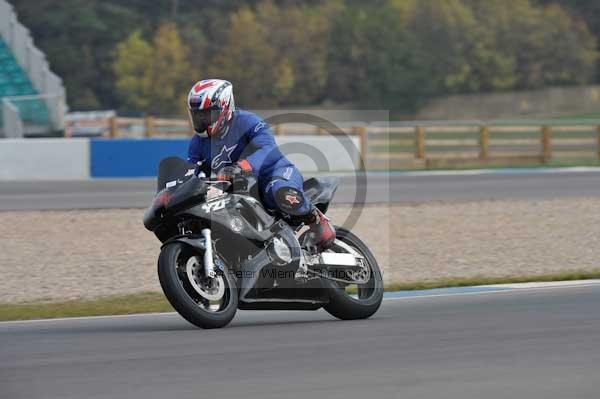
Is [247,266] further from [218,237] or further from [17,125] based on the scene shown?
[17,125]

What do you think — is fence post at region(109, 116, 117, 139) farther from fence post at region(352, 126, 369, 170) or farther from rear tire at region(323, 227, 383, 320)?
rear tire at region(323, 227, 383, 320)

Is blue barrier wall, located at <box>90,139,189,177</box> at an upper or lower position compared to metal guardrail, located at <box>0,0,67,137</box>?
lower

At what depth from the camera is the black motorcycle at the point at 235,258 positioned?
746 cm

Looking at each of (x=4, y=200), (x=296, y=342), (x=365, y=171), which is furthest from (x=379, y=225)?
(x=365, y=171)

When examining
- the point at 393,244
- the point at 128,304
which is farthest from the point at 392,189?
the point at 128,304

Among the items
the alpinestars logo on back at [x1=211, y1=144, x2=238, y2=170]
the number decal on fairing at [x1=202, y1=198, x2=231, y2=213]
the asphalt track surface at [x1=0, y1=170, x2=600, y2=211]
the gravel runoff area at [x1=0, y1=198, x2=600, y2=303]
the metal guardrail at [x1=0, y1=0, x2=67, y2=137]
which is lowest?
the asphalt track surface at [x1=0, y1=170, x2=600, y2=211]

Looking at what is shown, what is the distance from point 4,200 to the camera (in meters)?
20.2

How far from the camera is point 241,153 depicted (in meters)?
8.09

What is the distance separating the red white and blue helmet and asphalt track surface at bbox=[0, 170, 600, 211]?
10.9 metres

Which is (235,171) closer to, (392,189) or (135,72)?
(392,189)

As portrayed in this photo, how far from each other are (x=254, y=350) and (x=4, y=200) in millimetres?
14222

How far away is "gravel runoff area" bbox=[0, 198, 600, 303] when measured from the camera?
→ 1155 cm

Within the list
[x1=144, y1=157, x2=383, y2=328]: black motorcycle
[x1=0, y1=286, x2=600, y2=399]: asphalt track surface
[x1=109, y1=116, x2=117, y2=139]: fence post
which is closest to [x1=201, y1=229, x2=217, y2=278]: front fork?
[x1=144, y1=157, x2=383, y2=328]: black motorcycle

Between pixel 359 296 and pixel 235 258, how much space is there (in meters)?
1.22
